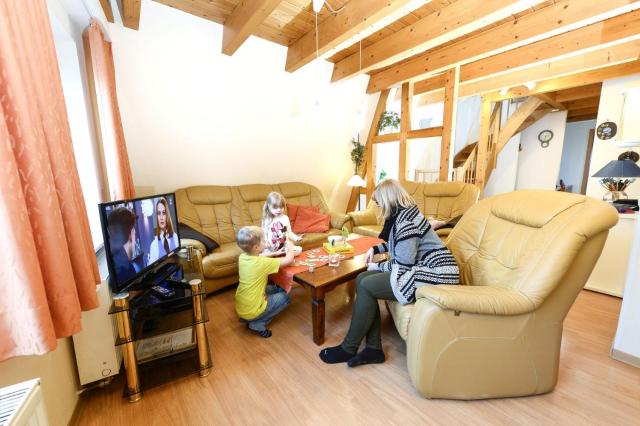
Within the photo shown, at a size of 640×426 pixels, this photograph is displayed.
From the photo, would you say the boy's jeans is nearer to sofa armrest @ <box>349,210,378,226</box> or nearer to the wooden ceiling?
sofa armrest @ <box>349,210,378,226</box>

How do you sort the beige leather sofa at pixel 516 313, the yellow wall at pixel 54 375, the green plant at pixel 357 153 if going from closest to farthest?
the yellow wall at pixel 54 375
the beige leather sofa at pixel 516 313
the green plant at pixel 357 153

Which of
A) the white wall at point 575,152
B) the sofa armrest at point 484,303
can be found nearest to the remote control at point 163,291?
the sofa armrest at point 484,303

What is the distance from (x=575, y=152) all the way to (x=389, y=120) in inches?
217

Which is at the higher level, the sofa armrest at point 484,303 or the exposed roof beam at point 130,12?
the exposed roof beam at point 130,12

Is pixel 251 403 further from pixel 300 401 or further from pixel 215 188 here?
pixel 215 188

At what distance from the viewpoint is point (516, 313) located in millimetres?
1267

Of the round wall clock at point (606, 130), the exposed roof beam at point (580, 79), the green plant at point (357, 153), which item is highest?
the exposed roof beam at point (580, 79)

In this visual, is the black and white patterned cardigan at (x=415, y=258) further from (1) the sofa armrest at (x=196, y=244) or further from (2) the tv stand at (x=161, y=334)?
(1) the sofa armrest at (x=196, y=244)

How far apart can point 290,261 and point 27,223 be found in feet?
4.57

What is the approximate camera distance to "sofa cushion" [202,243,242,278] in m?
2.42

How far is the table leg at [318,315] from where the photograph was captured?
1.77 m

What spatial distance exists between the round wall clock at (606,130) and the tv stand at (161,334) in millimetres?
5248

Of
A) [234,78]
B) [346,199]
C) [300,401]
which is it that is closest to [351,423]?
[300,401]

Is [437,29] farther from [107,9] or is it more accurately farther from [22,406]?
[22,406]
